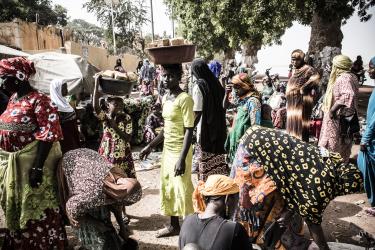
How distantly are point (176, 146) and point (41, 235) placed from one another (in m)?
1.62

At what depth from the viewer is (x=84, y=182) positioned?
2.50 meters

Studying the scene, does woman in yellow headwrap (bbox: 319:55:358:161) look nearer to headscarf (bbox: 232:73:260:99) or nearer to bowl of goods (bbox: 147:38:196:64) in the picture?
headscarf (bbox: 232:73:260:99)

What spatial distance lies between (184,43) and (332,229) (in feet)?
9.97

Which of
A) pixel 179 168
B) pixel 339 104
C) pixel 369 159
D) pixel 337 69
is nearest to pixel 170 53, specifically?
pixel 179 168

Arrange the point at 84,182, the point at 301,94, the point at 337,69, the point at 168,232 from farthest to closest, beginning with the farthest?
the point at 301,94
the point at 337,69
the point at 168,232
the point at 84,182

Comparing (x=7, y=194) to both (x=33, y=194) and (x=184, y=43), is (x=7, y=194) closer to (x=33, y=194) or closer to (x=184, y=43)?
(x=33, y=194)

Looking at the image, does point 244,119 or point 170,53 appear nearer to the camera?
point 170,53

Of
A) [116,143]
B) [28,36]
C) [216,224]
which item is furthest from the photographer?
[28,36]

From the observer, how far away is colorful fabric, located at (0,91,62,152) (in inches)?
111

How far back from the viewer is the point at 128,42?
131ft

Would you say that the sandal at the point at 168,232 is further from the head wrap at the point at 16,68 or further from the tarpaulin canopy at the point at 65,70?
the tarpaulin canopy at the point at 65,70

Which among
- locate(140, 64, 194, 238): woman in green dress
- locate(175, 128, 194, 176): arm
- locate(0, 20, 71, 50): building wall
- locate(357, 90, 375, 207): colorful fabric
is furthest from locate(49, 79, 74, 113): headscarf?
locate(0, 20, 71, 50): building wall

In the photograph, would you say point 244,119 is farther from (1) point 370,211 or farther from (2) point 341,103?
(1) point 370,211

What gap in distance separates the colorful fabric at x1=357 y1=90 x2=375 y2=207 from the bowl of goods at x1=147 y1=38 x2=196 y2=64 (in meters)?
2.12
